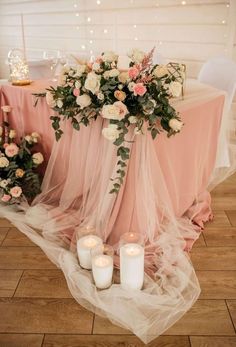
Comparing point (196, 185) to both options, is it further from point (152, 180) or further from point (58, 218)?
point (58, 218)

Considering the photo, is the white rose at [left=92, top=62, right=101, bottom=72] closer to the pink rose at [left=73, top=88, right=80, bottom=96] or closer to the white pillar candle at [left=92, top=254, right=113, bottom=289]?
the pink rose at [left=73, top=88, right=80, bottom=96]

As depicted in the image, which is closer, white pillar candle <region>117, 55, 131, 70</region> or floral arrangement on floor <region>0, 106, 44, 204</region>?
floral arrangement on floor <region>0, 106, 44, 204</region>

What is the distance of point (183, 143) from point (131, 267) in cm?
73

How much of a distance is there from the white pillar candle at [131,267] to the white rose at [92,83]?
27.8 inches

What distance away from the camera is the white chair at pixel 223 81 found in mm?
2305

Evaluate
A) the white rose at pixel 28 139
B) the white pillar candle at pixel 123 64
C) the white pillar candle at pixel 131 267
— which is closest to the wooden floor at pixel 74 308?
the white pillar candle at pixel 131 267

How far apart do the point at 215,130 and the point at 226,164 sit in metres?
0.67

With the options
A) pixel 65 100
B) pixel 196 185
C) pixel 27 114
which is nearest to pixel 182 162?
pixel 196 185

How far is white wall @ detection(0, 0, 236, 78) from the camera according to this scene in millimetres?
2930

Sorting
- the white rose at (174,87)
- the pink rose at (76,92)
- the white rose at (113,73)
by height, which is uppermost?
the white rose at (113,73)

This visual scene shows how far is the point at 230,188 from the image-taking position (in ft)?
7.72
